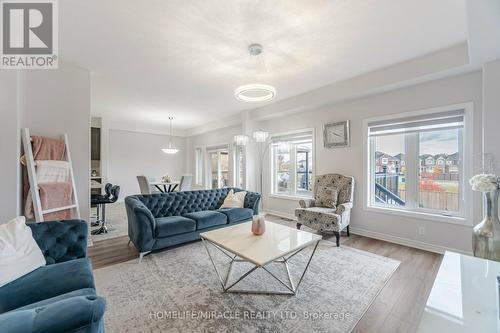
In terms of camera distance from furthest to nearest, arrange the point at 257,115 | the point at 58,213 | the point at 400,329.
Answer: the point at 257,115
the point at 58,213
the point at 400,329

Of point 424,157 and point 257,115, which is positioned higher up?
point 257,115

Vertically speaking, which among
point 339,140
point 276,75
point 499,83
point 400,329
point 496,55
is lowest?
point 400,329

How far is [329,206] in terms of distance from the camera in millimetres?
3943

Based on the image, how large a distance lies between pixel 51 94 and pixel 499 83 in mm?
5933

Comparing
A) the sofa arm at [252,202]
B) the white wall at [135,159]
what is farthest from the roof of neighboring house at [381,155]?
the white wall at [135,159]

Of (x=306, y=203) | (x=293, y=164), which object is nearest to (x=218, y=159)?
(x=293, y=164)

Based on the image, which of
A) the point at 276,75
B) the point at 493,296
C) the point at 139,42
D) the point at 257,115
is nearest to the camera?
the point at 493,296

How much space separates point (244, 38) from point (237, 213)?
2.81m

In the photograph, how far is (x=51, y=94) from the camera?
3.12 m

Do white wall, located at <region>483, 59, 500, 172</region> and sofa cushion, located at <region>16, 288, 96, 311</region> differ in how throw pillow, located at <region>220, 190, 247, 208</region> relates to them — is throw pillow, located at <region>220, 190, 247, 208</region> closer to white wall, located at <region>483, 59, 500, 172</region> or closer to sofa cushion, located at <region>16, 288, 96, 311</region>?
sofa cushion, located at <region>16, 288, 96, 311</region>

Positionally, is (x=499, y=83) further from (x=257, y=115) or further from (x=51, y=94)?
(x=51, y=94)

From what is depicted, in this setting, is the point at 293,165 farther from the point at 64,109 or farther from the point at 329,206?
the point at 64,109

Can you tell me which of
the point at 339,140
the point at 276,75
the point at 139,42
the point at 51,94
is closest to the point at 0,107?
the point at 51,94

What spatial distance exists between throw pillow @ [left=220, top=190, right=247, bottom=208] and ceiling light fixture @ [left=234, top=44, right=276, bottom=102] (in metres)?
2.17
